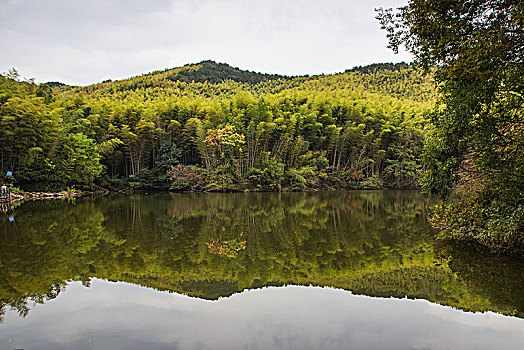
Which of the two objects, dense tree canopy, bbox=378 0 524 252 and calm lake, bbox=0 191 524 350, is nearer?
calm lake, bbox=0 191 524 350

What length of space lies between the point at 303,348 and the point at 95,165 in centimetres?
2521

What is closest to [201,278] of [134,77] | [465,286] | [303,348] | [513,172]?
[303,348]

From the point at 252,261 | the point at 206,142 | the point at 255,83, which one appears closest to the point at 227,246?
the point at 252,261

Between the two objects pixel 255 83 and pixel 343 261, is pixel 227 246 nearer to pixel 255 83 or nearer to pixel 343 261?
pixel 343 261

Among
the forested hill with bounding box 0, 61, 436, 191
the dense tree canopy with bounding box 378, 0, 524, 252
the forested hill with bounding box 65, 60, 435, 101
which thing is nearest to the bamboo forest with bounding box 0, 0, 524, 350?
the dense tree canopy with bounding box 378, 0, 524, 252

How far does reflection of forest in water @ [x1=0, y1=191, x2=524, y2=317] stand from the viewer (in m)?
4.44

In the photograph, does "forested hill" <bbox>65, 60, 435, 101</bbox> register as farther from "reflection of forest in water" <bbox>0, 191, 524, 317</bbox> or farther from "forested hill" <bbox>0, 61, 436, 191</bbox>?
"reflection of forest in water" <bbox>0, 191, 524, 317</bbox>

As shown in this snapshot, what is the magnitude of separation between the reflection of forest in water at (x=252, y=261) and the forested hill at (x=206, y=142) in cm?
1354

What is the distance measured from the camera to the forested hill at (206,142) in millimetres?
20922

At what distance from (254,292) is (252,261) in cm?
138

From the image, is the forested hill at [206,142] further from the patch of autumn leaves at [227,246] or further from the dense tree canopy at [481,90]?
the dense tree canopy at [481,90]

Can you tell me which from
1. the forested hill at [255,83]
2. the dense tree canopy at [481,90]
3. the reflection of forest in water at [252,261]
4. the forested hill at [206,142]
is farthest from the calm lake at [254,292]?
the forested hill at [255,83]

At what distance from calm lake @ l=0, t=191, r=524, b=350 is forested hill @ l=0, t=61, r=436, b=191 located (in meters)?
15.3

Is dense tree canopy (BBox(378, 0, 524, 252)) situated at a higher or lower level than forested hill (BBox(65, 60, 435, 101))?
lower
